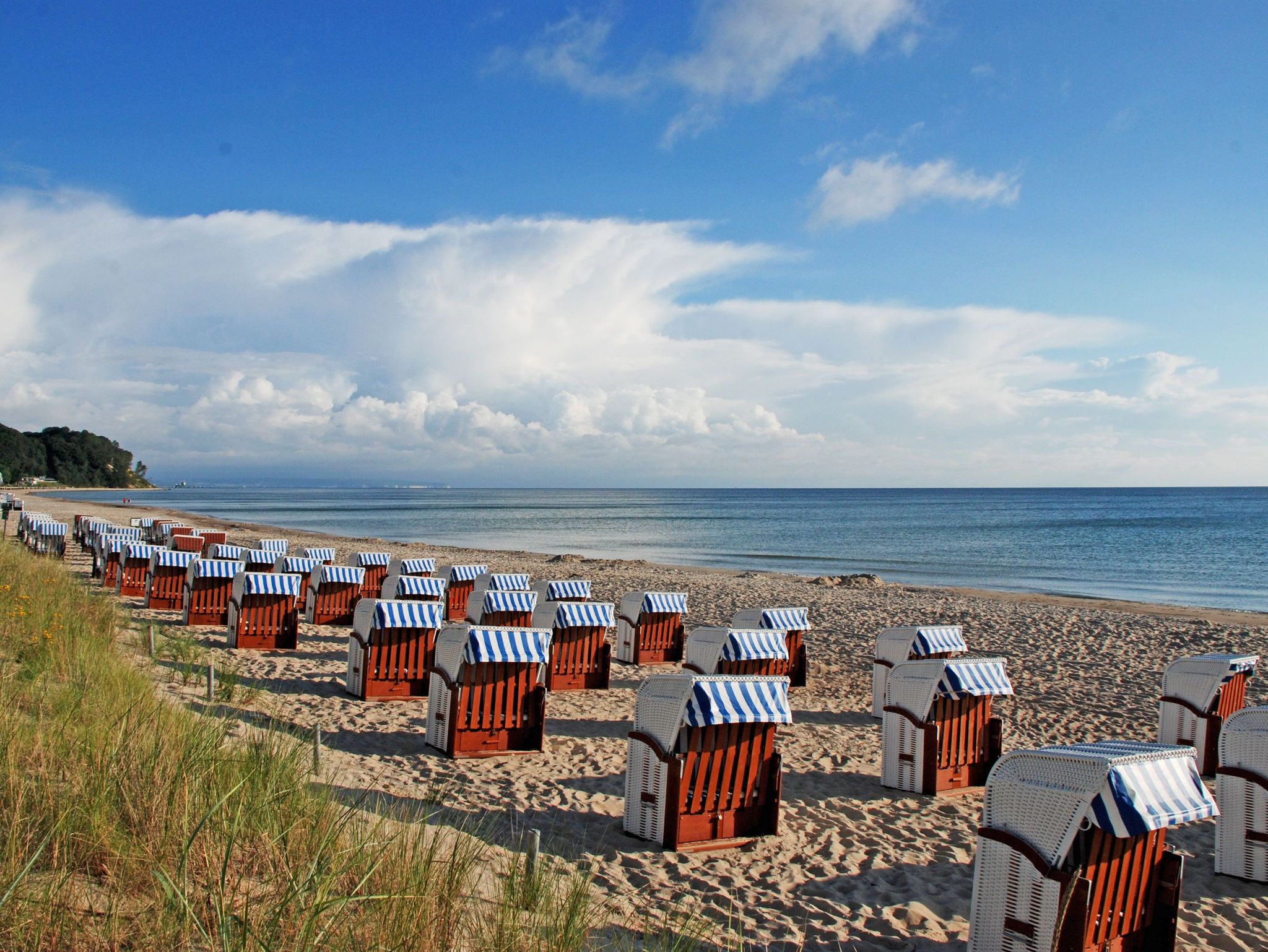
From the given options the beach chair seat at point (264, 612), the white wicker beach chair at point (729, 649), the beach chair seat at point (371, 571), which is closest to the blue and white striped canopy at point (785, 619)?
the white wicker beach chair at point (729, 649)

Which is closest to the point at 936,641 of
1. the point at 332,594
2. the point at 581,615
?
the point at 581,615

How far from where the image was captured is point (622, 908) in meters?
4.74

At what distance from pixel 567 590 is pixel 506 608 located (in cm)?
216

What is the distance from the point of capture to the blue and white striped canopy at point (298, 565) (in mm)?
15625

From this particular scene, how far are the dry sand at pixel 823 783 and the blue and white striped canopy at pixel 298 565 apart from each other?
1800 mm

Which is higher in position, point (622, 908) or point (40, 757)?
point (40, 757)

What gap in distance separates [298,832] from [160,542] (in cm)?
2257

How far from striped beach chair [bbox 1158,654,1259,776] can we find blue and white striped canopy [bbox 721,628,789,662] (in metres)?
3.67

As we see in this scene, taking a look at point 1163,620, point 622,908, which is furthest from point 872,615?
point 622,908

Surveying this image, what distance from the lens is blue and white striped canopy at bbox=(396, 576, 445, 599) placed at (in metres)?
13.3

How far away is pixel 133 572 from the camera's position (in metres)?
16.3

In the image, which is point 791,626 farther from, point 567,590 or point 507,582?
point 507,582

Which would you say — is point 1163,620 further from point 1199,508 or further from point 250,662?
point 1199,508

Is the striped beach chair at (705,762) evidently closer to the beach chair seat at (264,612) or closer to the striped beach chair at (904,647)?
the striped beach chair at (904,647)
